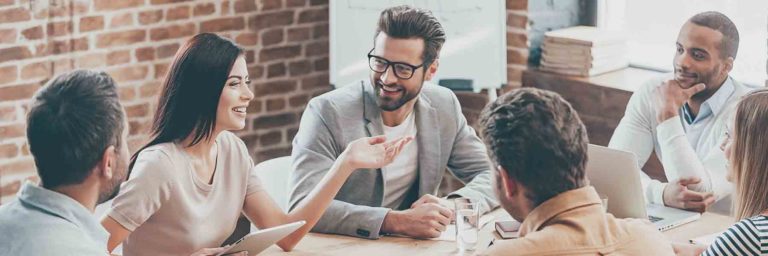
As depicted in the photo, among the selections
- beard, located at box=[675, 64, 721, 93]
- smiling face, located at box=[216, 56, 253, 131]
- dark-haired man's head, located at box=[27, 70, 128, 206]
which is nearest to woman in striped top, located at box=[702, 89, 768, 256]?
beard, located at box=[675, 64, 721, 93]

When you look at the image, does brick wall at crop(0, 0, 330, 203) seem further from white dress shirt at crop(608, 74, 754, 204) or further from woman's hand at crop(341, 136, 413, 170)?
white dress shirt at crop(608, 74, 754, 204)

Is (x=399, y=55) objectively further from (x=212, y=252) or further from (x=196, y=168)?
(x=212, y=252)

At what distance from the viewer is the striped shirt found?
2590 millimetres

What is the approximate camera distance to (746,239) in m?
2.61

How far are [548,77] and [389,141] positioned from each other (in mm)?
1631

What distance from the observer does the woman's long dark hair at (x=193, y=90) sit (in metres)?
2.96

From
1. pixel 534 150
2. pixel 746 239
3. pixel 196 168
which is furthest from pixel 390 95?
pixel 534 150

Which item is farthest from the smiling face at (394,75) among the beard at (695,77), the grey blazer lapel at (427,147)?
the beard at (695,77)

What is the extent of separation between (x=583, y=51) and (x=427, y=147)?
4.39 ft

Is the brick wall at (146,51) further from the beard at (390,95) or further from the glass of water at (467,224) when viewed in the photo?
the glass of water at (467,224)

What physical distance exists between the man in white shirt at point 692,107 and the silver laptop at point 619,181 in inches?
16.8

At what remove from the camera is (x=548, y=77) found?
4.74 meters

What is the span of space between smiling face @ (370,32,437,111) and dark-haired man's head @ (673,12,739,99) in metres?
0.90

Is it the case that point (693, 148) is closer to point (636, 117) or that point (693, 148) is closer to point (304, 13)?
point (636, 117)
